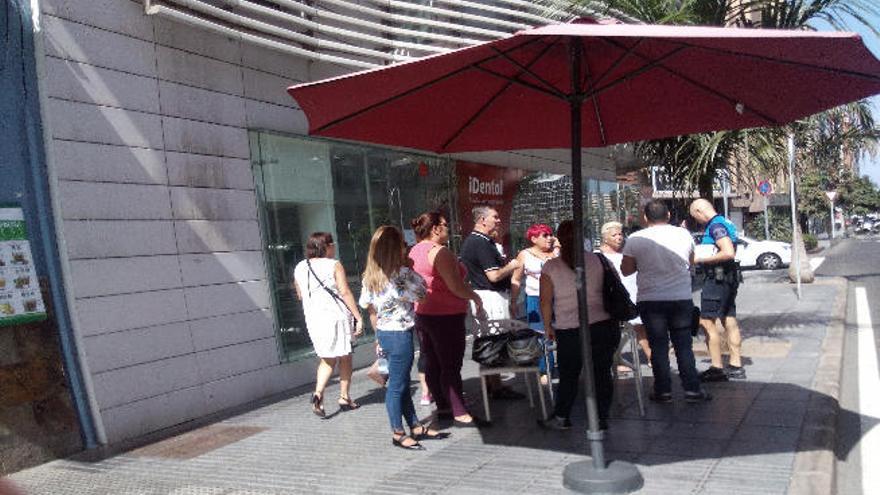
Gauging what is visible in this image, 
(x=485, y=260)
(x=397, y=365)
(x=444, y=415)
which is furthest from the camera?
(x=485, y=260)

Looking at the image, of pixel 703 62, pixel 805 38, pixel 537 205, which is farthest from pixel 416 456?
pixel 537 205

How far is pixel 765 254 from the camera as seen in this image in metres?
22.6

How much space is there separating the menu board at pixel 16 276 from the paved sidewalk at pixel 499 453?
1172 millimetres

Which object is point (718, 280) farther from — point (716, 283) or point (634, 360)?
point (634, 360)

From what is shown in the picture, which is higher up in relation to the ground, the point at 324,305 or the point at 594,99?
the point at 594,99

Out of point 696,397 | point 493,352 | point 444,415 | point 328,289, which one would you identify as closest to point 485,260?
point 493,352

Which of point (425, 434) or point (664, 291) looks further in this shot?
point (664, 291)

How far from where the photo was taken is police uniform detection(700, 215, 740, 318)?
6.39 m

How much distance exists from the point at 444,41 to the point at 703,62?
5952 mm

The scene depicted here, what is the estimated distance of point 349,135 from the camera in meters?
4.61

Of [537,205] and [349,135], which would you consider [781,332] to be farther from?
[349,135]

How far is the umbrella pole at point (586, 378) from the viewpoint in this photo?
3.94 meters

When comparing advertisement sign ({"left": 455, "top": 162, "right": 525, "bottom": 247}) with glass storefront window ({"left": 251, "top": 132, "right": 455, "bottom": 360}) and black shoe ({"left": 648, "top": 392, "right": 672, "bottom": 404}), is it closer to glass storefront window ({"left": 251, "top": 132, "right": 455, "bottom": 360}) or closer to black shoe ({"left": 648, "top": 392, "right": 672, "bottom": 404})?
glass storefront window ({"left": 251, "top": 132, "right": 455, "bottom": 360})

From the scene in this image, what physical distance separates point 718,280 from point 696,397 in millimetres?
1219
